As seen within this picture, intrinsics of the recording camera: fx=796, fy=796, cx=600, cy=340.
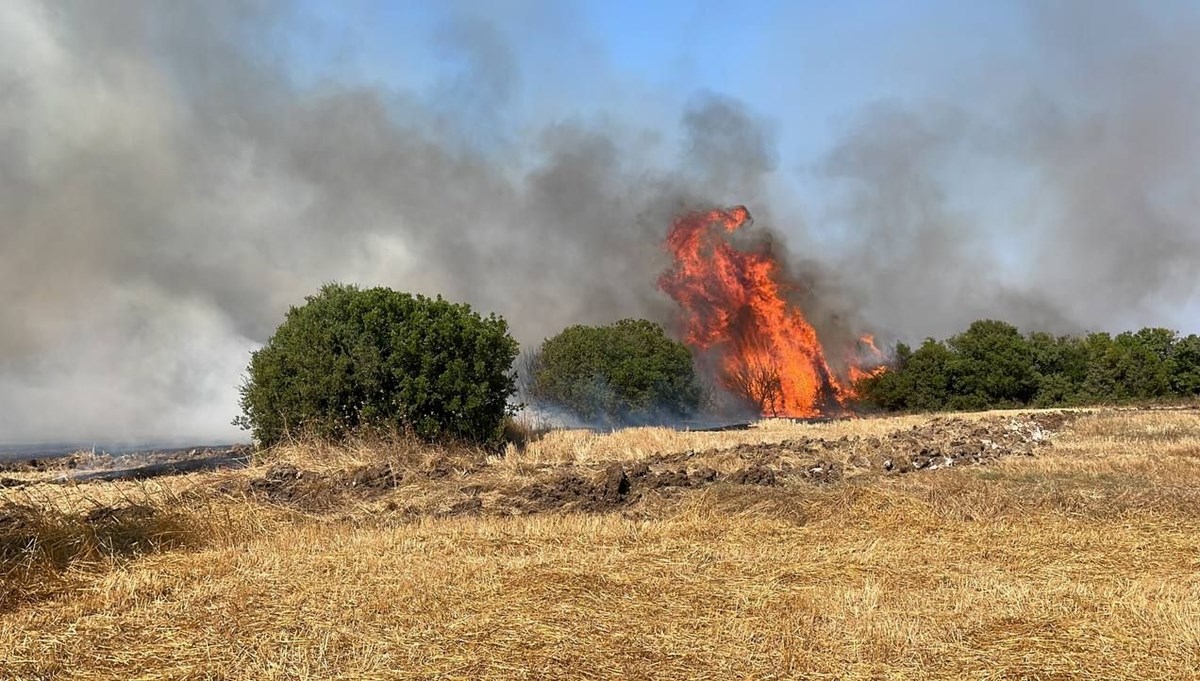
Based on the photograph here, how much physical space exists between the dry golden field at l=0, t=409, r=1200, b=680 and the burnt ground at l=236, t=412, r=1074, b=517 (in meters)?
0.12

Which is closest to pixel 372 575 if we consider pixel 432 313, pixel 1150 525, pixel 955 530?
pixel 955 530

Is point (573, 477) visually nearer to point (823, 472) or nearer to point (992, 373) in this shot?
point (823, 472)

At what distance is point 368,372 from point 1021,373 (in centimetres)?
7760

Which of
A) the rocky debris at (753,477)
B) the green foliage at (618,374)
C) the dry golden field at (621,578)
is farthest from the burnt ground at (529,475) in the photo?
the green foliage at (618,374)

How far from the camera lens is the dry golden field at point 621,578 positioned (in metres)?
5.89

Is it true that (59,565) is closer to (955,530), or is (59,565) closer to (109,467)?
(955,530)

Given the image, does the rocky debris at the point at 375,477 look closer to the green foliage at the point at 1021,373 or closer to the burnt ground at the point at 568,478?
the burnt ground at the point at 568,478

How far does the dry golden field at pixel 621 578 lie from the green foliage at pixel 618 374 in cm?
4494

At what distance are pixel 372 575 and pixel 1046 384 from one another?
86.5 m

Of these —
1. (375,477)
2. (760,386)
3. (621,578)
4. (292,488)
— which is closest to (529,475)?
(375,477)

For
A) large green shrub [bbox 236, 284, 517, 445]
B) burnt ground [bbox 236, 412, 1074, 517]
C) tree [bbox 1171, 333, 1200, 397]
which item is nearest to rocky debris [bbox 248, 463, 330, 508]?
burnt ground [bbox 236, 412, 1074, 517]

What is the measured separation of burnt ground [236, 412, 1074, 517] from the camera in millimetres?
13648

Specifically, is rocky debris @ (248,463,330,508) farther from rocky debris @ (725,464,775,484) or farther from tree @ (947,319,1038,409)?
tree @ (947,319,1038,409)

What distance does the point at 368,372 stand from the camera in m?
21.0
